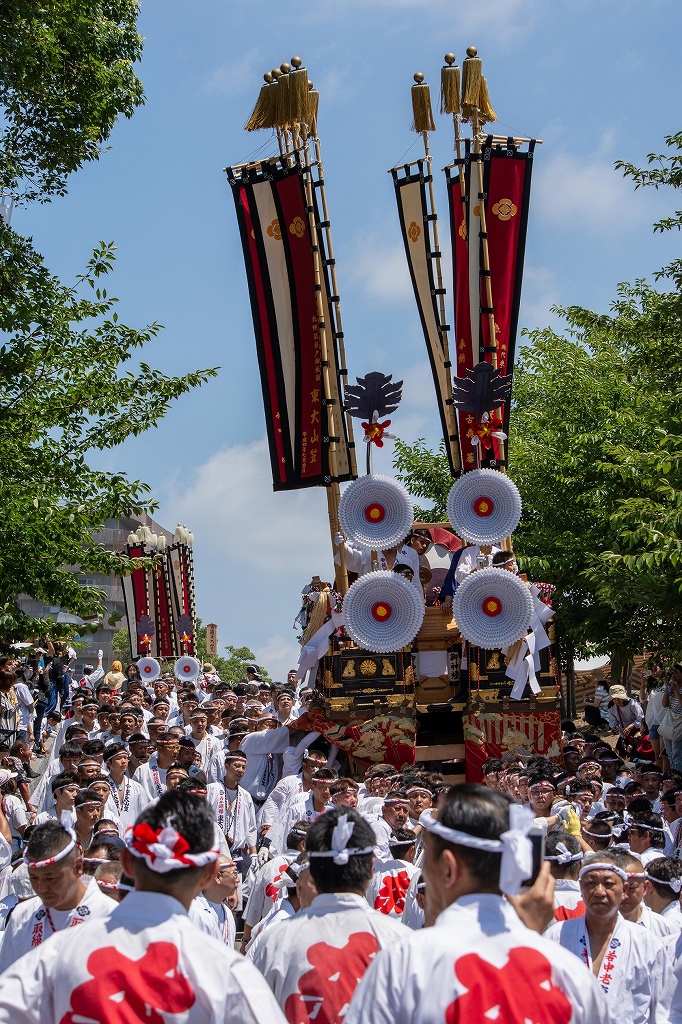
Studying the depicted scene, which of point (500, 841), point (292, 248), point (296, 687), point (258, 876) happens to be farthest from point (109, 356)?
point (500, 841)

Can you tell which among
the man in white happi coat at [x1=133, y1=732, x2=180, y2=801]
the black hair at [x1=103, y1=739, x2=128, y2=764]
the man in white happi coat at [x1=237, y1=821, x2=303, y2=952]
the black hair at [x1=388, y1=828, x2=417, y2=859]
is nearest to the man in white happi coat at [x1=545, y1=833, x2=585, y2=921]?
the black hair at [x1=388, y1=828, x2=417, y2=859]

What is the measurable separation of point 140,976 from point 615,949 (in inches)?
95.1

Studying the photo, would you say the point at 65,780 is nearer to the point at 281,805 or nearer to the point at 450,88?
the point at 281,805

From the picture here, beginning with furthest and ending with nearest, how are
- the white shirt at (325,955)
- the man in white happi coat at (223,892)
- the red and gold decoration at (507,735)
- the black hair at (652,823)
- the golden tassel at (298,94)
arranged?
the golden tassel at (298,94) → the red and gold decoration at (507,735) → the black hair at (652,823) → the man in white happi coat at (223,892) → the white shirt at (325,955)

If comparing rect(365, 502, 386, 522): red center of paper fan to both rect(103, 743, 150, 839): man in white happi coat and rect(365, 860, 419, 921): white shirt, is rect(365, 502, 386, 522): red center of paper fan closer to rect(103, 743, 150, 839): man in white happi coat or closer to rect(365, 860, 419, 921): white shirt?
rect(103, 743, 150, 839): man in white happi coat

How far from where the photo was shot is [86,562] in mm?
11211

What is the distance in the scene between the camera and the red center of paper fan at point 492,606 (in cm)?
1139

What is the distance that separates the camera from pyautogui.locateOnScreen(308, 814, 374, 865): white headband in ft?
12.8

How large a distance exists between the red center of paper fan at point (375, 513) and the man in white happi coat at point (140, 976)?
866 cm

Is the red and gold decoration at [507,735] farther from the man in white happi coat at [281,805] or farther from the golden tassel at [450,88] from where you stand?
the golden tassel at [450,88]

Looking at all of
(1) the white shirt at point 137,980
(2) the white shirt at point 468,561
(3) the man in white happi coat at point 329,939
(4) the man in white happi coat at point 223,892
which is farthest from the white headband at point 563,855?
(2) the white shirt at point 468,561

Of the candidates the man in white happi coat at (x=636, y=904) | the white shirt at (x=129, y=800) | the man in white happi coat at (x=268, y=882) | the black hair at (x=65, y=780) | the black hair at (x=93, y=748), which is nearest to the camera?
the man in white happi coat at (x=636, y=904)

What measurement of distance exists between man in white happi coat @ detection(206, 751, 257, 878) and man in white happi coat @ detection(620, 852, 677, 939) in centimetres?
461

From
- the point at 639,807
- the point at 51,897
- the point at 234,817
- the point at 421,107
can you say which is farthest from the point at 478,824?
the point at 421,107
